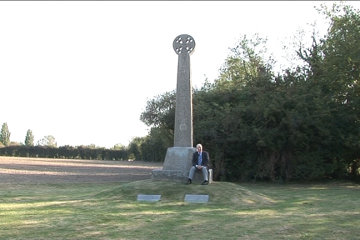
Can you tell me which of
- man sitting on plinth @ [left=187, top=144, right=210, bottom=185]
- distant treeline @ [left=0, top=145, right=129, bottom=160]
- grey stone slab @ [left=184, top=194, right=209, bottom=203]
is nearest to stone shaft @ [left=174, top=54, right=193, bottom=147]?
man sitting on plinth @ [left=187, top=144, right=210, bottom=185]

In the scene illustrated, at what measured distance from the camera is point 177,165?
15.3 meters

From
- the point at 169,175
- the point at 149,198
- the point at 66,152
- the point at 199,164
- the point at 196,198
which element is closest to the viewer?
the point at 196,198

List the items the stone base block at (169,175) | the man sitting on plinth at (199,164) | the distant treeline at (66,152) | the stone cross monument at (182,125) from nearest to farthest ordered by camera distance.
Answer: the man sitting on plinth at (199,164), the stone base block at (169,175), the stone cross monument at (182,125), the distant treeline at (66,152)

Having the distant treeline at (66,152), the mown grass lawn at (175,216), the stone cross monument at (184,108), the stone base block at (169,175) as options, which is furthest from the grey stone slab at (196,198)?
the distant treeline at (66,152)

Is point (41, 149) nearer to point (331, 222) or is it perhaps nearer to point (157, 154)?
point (157, 154)

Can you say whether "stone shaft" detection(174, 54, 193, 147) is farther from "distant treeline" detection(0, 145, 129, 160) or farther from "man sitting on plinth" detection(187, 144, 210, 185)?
"distant treeline" detection(0, 145, 129, 160)

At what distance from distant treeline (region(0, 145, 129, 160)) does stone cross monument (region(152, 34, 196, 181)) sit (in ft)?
226

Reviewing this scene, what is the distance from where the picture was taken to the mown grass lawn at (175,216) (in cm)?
798

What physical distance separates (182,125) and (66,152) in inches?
2795

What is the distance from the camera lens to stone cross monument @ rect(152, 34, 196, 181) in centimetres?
1520

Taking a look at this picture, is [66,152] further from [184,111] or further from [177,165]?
[177,165]

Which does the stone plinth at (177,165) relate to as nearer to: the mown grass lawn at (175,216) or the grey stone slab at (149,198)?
the mown grass lawn at (175,216)

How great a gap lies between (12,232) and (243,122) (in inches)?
690

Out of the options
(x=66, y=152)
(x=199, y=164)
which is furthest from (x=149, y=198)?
(x=66, y=152)
